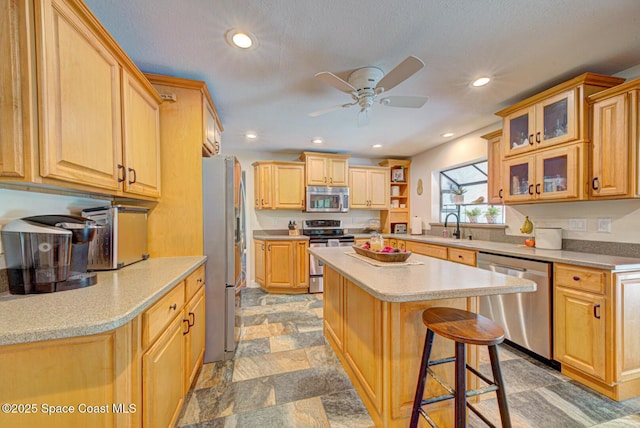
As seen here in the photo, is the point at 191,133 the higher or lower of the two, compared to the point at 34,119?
higher

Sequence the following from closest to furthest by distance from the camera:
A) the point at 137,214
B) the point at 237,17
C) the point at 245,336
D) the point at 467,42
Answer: the point at 237,17 < the point at 467,42 < the point at 137,214 < the point at 245,336

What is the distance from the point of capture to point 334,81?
5.82ft

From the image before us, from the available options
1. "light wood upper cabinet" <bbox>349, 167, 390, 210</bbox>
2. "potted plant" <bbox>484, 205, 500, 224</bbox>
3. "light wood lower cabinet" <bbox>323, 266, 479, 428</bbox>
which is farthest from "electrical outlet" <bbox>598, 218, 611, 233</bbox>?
"light wood upper cabinet" <bbox>349, 167, 390, 210</bbox>

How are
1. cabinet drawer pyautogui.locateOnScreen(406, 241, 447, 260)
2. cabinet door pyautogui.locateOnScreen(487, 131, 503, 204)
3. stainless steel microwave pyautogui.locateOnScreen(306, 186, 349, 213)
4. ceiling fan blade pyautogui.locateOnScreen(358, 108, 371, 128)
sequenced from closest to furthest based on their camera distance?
ceiling fan blade pyautogui.locateOnScreen(358, 108, 371, 128) < cabinet door pyautogui.locateOnScreen(487, 131, 503, 204) < cabinet drawer pyautogui.locateOnScreen(406, 241, 447, 260) < stainless steel microwave pyautogui.locateOnScreen(306, 186, 349, 213)

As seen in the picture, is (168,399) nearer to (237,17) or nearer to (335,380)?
(335,380)

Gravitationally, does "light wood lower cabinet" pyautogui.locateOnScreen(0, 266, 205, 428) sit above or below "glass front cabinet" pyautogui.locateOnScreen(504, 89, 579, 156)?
below

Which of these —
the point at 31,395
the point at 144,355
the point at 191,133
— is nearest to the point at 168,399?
the point at 144,355

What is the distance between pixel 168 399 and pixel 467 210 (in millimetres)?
3882

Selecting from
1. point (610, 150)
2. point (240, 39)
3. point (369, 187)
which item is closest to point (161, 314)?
point (240, 39)

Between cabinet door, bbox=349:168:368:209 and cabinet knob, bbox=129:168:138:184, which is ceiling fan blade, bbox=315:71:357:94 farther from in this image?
cabinet door, bbox=349:168:368:209

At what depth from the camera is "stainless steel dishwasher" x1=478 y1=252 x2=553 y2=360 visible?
1979mm

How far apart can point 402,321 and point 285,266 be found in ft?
9.45

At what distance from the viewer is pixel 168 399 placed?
49.8 inches

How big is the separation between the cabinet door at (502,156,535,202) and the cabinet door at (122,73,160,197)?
339 cm
